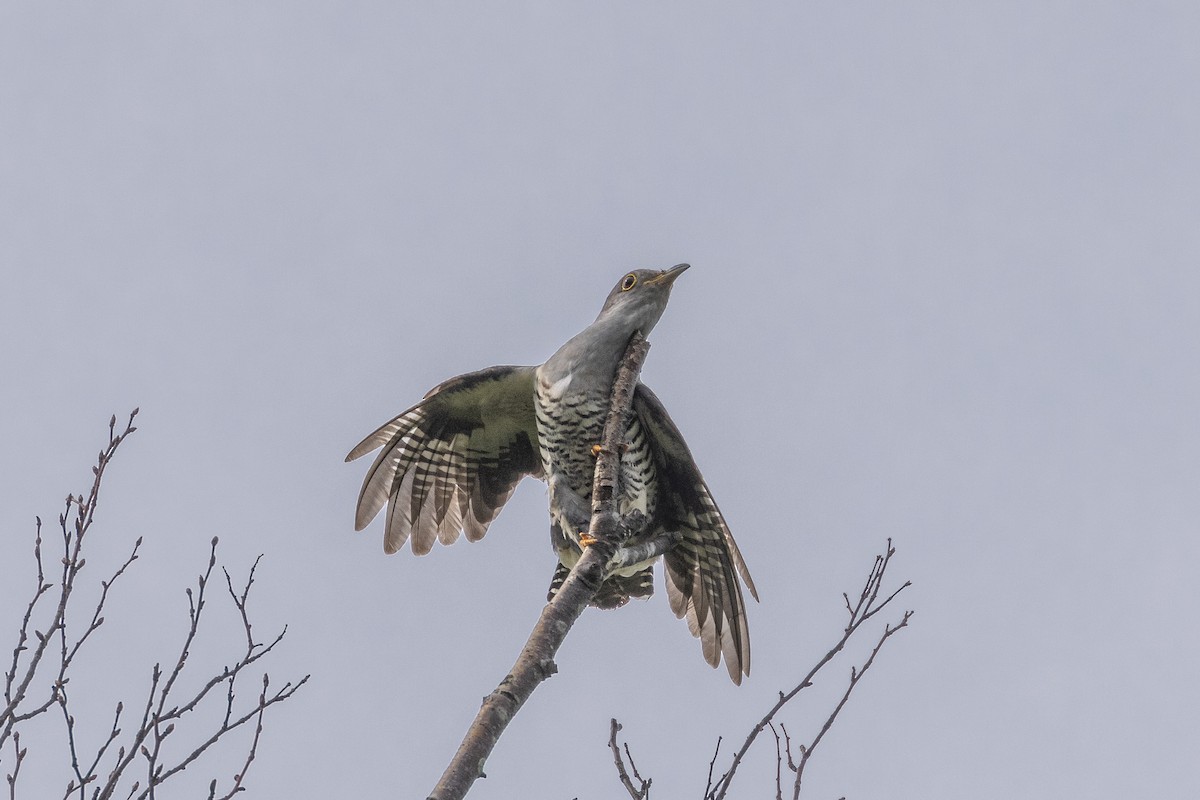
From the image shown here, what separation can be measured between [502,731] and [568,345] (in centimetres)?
417

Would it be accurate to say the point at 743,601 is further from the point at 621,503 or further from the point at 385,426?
the point at 385,426

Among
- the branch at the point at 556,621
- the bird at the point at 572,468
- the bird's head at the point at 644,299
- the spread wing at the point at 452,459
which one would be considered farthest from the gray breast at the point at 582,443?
the branch at the point at 556,621

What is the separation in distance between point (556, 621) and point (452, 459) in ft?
13.9

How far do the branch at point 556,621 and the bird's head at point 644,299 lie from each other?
1.89 metres

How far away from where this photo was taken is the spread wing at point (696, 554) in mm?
6676

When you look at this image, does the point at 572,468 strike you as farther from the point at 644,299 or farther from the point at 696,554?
the point at 644,299

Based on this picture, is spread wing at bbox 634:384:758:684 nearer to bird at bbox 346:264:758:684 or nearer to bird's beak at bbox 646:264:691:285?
bird at bbox 346:264:758:684

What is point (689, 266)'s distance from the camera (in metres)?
7.50

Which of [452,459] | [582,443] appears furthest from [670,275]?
[452,459]

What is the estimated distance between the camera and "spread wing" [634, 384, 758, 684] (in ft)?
21.9

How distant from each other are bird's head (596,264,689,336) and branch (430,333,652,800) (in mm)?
1885

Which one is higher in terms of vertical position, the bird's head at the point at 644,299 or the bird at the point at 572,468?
the bird's head at the point at 644,299

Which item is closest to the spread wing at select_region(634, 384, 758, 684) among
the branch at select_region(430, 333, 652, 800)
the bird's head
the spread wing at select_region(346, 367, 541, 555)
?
the bird's head

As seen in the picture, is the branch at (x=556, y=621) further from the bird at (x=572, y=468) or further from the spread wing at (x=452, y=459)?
the spread wing at (x=452, y=459)
